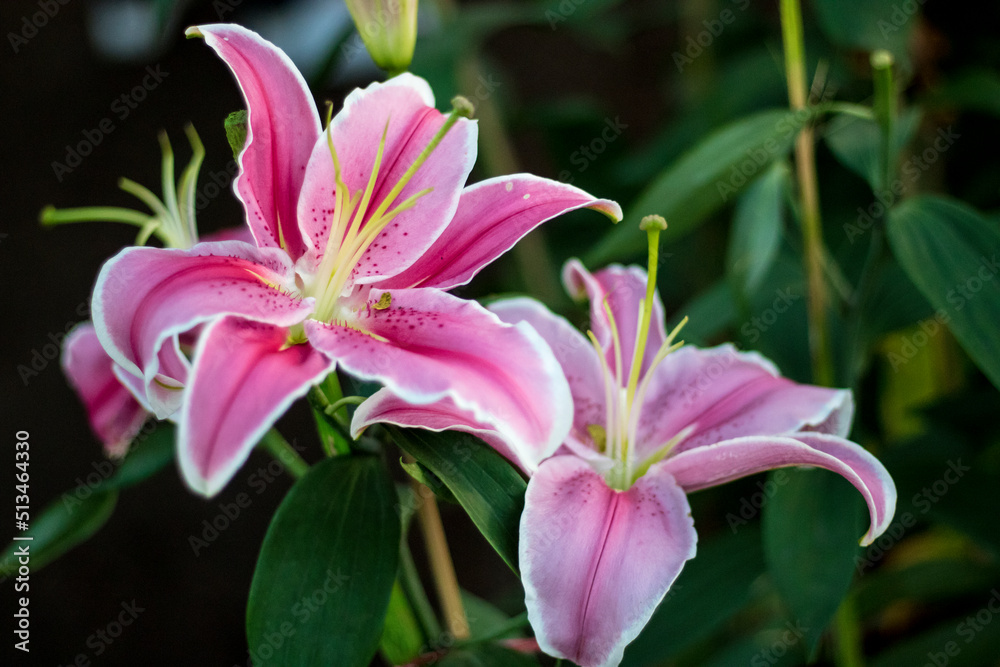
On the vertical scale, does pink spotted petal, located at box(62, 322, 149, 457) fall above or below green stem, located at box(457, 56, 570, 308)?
above

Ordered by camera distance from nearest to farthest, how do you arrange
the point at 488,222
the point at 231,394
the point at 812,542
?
the point at 231,394
the point at 488,222
the point at 812,542

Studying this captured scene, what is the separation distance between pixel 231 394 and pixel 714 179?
348 millimetres

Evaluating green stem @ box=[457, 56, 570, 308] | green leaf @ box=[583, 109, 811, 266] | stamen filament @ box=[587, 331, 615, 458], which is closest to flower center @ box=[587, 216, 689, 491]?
stamen filament @ box=[587, 331, 615, 458]

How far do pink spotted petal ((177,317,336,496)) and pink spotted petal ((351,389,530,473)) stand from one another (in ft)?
0.10

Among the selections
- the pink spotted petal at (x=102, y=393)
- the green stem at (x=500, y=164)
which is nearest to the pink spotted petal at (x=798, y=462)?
the pink spotted petal at (x=102, y=393)

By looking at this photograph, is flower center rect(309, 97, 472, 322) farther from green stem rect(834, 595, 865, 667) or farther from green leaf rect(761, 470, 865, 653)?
green stem rect(834, 595, 865, 667)

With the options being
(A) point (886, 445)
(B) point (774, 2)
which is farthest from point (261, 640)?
(B) point (774, 2)

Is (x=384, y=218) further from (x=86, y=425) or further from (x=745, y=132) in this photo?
(x=86, y=425)

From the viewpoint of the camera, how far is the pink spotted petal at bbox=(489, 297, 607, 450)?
47 centimetres

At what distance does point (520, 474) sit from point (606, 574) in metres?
0.06

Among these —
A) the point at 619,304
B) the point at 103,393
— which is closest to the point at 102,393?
the point at 103,393

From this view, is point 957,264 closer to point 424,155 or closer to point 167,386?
point 424,155

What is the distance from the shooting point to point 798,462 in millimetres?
408

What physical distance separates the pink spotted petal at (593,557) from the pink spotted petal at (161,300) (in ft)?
Result: 0.45
